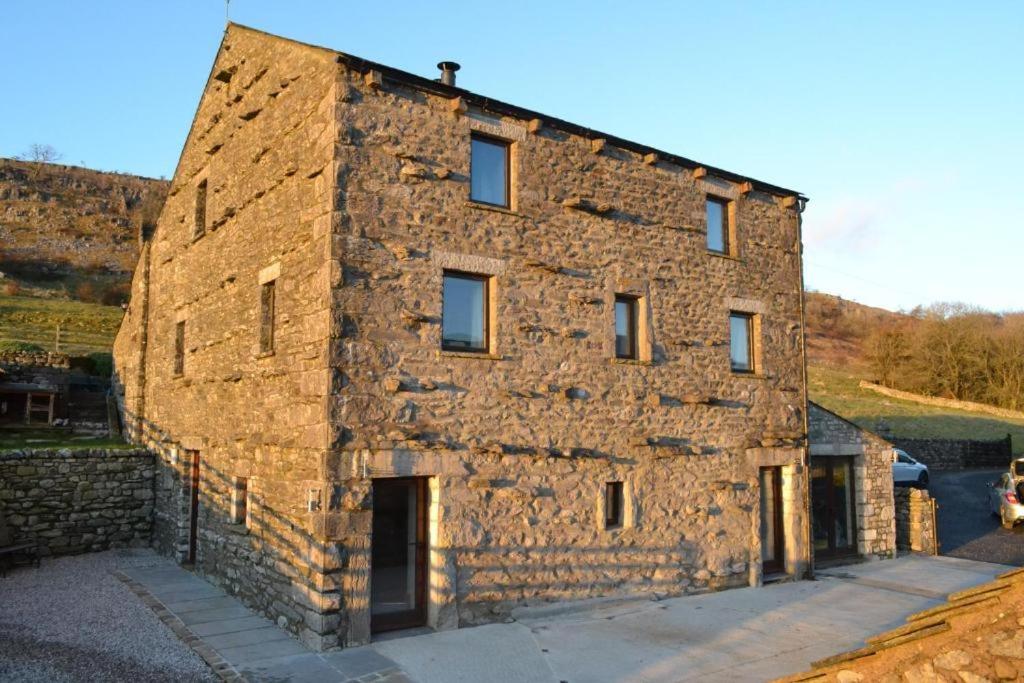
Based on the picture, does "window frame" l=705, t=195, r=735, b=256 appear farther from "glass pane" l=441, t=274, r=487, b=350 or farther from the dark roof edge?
"glass pane" l=441, t=274, r=487, b=350

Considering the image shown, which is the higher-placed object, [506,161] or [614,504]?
[506,161]

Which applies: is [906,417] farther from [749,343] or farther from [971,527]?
[749,343]

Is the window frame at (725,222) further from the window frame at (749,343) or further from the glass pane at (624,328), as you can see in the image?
the glass pane at (624,328)

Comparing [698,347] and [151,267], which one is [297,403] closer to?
[698,347]

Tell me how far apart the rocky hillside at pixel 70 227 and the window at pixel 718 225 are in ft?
116

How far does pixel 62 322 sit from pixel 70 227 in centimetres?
2431

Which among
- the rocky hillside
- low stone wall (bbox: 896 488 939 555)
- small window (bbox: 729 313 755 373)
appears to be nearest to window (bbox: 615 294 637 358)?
small window (bbox: 729 313 755 373)

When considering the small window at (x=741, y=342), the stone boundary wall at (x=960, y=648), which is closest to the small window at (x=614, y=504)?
the small window at (x=741, y=342)

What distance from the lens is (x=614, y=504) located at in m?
10.3

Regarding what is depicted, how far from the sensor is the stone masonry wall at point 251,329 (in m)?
8.48

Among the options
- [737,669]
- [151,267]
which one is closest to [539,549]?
[737,669]

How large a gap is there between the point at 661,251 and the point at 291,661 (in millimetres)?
7694

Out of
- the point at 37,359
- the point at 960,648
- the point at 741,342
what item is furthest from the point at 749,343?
the point at 37,359

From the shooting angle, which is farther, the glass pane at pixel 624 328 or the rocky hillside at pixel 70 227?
the rocky hillside at pixel 70 227
